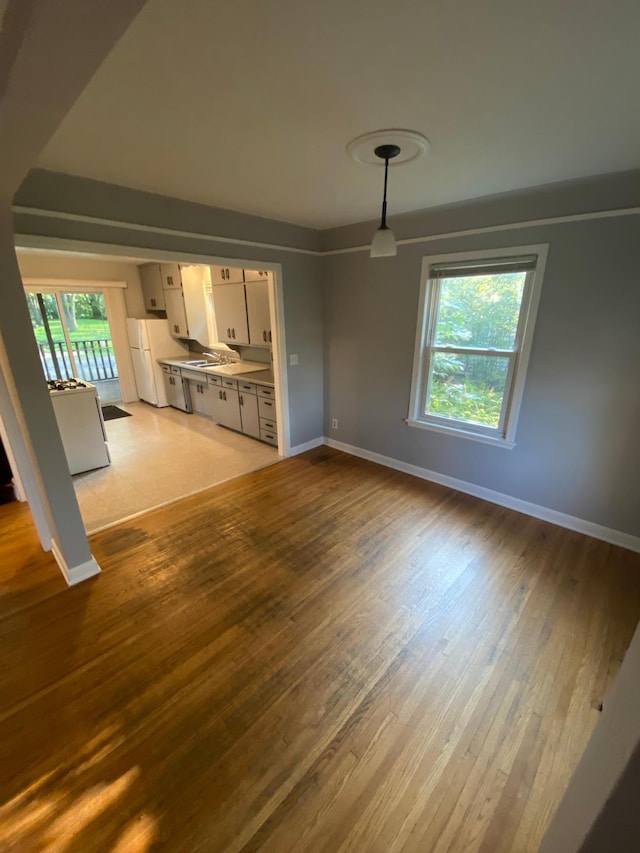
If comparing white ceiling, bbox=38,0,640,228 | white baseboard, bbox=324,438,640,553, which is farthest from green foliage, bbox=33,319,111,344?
white baseboard, bbox=324,438,640,553

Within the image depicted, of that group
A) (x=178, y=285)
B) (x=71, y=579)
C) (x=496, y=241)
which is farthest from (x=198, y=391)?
(x=496, y=241)

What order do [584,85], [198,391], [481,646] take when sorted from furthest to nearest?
[198,391]
[481,646]
[584,85]

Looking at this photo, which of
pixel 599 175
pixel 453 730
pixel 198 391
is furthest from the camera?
pixel 198 391

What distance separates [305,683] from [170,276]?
5.83 metres

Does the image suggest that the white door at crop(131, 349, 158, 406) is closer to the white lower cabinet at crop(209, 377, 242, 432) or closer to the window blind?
the white lower cabinet at crop(209, 377, 242, 432)

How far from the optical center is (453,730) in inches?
59.4

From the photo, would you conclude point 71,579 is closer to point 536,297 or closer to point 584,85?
point 584,85

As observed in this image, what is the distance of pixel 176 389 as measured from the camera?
5.94m

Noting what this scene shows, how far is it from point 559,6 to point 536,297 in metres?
1.88

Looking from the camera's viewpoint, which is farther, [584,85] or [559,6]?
[584,85]

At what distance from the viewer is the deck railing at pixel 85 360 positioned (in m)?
5.88

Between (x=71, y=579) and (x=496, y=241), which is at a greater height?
(x=496, y=241)

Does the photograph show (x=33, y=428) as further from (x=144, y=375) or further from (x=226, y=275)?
(x=144, y=375)

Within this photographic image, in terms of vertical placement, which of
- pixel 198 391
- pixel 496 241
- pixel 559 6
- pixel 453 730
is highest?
pixel 559 6
